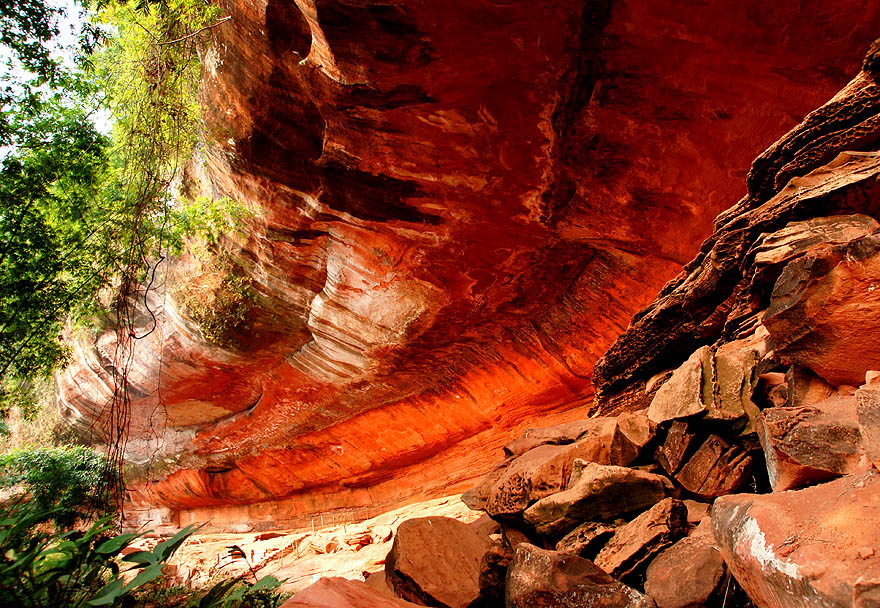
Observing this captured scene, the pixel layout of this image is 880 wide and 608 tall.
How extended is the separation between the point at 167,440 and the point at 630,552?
1337 centimetres

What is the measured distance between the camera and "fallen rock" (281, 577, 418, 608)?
277 cm

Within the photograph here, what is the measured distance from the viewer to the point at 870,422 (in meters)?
2.56

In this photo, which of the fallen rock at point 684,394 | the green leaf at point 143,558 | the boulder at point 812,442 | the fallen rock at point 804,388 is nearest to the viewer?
the green leaf at point 143,558

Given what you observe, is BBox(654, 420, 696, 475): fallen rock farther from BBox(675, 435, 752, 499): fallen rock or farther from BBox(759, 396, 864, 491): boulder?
BBox(759, 396, 864, 491): boulder

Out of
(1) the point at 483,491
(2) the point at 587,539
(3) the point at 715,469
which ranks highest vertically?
(3) the point at 715,469

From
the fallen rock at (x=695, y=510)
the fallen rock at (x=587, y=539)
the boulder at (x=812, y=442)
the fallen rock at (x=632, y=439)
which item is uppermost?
the boulder at (x=812, y=442)

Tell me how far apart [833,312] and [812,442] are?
0.82 meters

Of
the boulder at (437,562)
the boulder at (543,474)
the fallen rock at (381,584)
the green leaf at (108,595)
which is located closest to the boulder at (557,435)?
the boulder at (543,474)

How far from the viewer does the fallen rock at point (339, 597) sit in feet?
9.09

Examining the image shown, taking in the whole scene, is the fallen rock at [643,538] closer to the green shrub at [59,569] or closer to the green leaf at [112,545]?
the green shrub at [59,569]

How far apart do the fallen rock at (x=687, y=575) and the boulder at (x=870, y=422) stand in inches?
36.6

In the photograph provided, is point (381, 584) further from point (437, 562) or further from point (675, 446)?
point (675, 446)

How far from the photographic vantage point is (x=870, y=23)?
4805 mm

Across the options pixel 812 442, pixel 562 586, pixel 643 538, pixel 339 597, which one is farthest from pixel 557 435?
pixel 339 597
